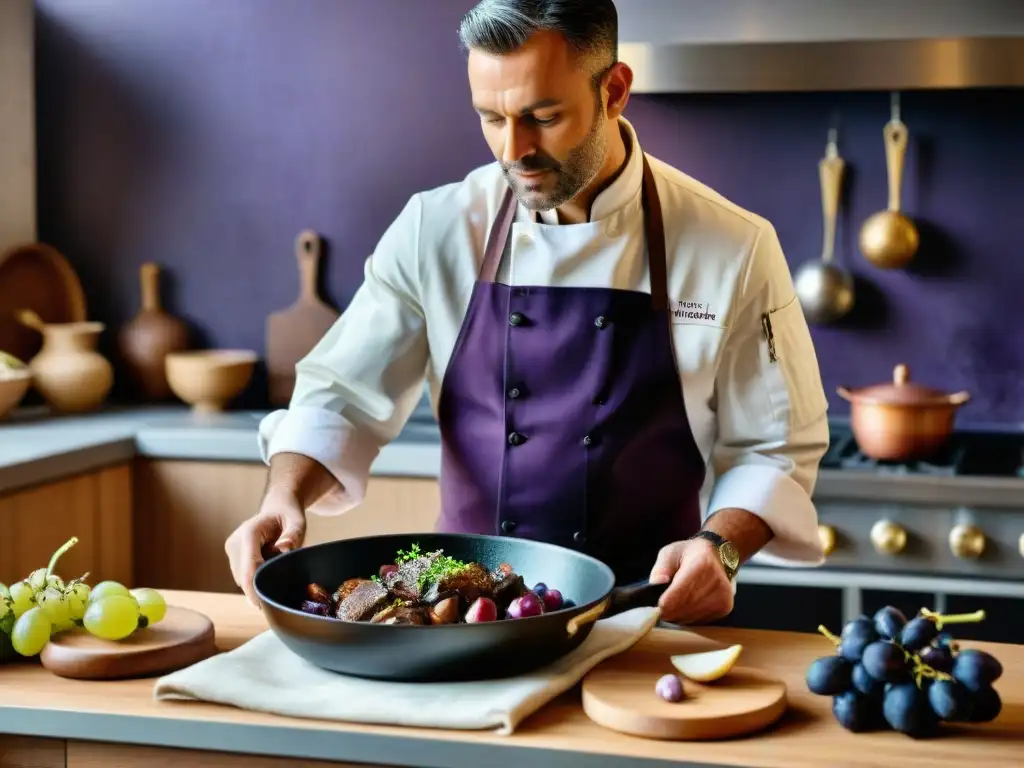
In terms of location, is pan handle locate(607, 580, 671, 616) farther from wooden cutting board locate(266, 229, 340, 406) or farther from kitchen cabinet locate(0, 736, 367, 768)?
wooden cutting board locate(266, 229, 340, 406)

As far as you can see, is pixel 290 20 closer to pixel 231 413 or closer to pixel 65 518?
pixel 231 413

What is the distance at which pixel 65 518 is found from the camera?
2918 mm

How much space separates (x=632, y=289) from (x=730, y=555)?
469 mm

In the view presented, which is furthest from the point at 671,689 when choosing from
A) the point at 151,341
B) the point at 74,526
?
the point at 151,341

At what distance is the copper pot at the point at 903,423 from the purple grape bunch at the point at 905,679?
161cm

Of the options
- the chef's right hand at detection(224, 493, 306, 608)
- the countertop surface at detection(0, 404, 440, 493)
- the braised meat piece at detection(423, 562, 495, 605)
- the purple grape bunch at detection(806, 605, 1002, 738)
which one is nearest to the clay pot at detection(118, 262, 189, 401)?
the countertop surface at detection(0, 404, 440, 493)

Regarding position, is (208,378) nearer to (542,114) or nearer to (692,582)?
(542,114)

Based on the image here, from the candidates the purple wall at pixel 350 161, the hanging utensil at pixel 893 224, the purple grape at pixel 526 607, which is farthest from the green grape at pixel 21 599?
the hanging utensil at pixel 893 224

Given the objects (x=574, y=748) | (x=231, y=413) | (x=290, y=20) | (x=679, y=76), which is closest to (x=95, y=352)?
(x=231, y=413)

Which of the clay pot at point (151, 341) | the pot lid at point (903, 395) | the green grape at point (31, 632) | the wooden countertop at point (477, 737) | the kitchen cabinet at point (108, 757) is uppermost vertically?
the clay pot at point (151, 341)

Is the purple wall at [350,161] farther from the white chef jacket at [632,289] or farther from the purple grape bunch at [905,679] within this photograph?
the purple grape bunch at [905,679]

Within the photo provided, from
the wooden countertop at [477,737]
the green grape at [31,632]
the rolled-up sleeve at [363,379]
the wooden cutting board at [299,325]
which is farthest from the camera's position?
the wooden cutting board at [299,325]

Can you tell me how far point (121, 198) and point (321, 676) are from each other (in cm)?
257

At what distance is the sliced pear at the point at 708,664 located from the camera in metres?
1.42
